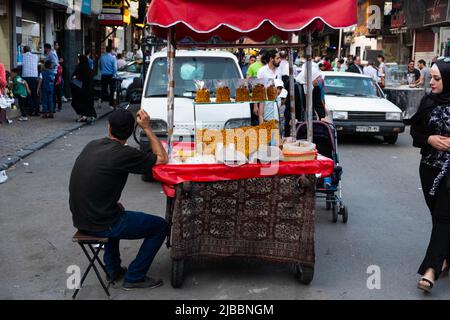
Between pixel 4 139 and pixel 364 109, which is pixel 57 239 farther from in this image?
pixel 364 109

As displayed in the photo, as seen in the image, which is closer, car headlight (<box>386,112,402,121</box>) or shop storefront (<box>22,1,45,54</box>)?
car headlight (<box>386,112,402,121</box>)

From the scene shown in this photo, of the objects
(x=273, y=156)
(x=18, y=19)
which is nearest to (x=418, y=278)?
(x=273, y=156)

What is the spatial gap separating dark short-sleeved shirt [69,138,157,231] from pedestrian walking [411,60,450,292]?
2.47 metres

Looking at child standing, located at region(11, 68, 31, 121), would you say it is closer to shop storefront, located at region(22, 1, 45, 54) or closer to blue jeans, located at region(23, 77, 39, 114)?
blue jeans, located at region(23, 77, 39, 114)

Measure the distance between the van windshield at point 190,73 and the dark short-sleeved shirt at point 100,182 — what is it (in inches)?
212

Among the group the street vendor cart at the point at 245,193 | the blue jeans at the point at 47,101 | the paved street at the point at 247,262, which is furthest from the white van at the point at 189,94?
the blue jeans at the point at 47,101

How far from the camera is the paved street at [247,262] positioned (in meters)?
5.46

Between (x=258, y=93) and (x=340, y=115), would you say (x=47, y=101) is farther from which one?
(x=258, y=93)

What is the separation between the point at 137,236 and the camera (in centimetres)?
534

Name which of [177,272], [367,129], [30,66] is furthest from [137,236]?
[30,66]

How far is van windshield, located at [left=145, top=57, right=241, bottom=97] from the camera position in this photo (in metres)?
10.7

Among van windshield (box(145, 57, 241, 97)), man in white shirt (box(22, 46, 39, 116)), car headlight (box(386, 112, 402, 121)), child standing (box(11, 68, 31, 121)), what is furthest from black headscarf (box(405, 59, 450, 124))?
man in white shirt (box(22, 46, 39, 116))

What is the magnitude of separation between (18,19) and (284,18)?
17025mm

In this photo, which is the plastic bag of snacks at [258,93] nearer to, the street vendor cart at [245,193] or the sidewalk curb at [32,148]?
the street vendor cart at [245,193]
